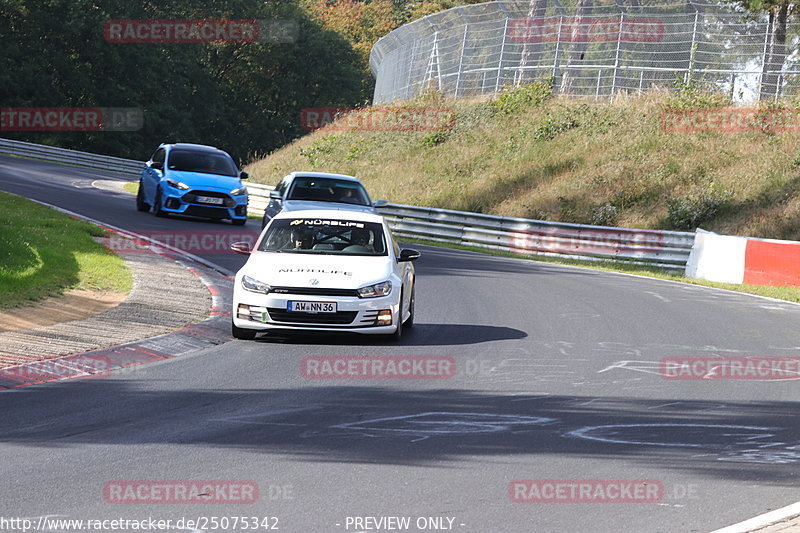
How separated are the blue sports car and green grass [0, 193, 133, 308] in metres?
4.34

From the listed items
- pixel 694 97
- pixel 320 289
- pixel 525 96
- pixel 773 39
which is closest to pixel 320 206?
pixel 320 289

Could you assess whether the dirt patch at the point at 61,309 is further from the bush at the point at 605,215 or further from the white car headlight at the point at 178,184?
the bush at the point at 605,215

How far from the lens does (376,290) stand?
1236 cm

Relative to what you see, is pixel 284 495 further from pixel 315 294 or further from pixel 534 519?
pixel 315 294

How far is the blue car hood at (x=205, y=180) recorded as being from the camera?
26.4 m

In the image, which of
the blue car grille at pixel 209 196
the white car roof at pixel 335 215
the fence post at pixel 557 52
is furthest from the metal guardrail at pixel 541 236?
the white car roof at pixel 335 215

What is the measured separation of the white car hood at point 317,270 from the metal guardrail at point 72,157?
41.6 m

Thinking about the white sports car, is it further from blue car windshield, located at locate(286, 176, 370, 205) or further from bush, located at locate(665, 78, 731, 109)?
bush, located at locate(665, 78, 731, 109)

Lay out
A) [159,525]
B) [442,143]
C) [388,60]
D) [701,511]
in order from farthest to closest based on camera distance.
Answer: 1. [388,60]
2. [442,143]
3. [701,511]
4. [159,525]

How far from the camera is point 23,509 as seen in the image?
5961 millimetres

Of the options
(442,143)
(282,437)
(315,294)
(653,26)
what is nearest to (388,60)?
(442,143)

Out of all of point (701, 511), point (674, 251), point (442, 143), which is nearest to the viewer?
point (701, 511)

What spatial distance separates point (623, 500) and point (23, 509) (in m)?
3.38

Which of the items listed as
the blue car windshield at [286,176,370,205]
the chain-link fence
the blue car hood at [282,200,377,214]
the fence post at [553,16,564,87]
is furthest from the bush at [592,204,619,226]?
the blue car hood at [282,200,377,214]
